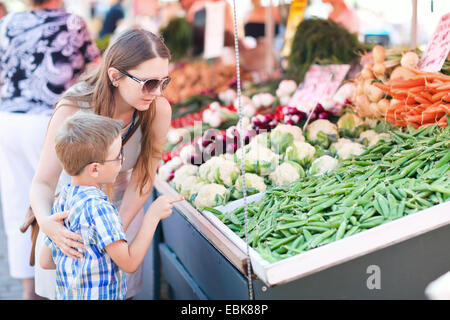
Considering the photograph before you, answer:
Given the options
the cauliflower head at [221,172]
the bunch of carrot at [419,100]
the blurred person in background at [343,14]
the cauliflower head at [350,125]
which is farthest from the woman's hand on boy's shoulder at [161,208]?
the blurred person in background at [343,14]

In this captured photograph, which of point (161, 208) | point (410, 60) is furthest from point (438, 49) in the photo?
point (161, 208)

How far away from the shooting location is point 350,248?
1815 millimetres

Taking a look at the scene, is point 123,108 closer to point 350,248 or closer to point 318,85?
point 350,248

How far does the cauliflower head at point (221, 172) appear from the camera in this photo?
285 centimetres

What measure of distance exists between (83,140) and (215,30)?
3.80 m

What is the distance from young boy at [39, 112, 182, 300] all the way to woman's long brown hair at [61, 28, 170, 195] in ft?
0.96

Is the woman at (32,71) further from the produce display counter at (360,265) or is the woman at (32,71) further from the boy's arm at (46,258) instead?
the produce display counter at (360,265)


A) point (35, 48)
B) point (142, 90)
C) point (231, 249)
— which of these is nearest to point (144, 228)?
point (231, 249)

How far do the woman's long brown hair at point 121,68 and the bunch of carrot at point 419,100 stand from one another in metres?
1.48

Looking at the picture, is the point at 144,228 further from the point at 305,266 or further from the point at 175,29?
the point at 175,29

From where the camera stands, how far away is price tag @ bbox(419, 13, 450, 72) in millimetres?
2951

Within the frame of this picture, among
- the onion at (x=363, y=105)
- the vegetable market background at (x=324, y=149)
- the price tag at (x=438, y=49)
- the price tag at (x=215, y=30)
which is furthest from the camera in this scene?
the price tag at (x=215, y=30)

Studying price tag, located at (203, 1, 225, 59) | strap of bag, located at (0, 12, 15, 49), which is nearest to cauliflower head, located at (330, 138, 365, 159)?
strap of bag, located at (0, 12, 15, 49)
